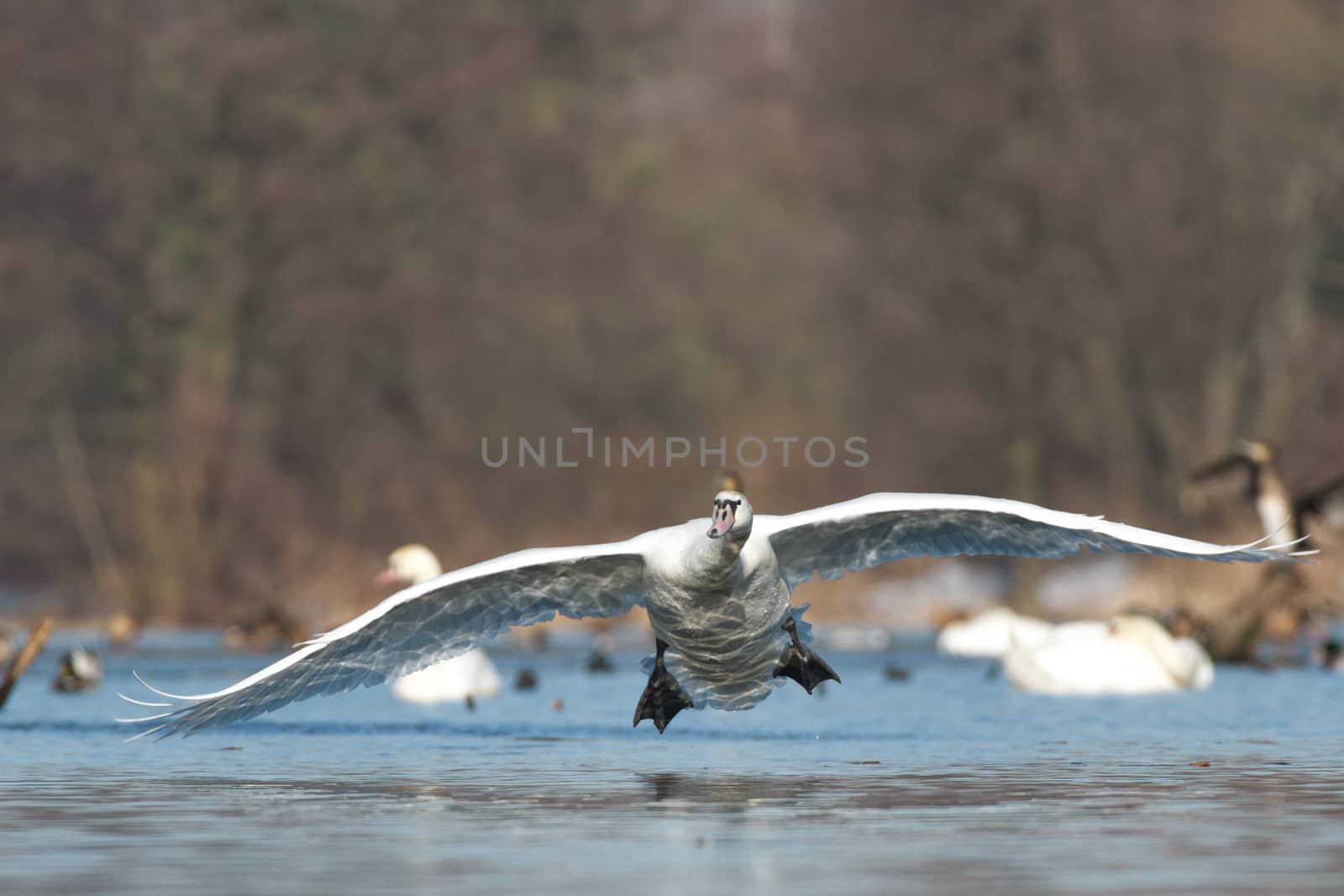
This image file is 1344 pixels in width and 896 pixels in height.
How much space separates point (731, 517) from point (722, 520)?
5cm

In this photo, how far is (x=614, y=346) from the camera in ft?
150

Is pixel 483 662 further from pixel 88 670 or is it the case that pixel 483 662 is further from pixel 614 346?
pixel 614 346

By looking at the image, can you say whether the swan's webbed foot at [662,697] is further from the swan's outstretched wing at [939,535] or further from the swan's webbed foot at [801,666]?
the swan's outstretched wing at [939,535]

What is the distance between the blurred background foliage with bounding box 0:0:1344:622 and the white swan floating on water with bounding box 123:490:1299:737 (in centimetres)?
1958

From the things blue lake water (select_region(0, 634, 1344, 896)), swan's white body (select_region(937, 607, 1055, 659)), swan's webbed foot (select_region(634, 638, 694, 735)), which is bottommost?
blue lake water (select_region(0, 634, 1344, 896))

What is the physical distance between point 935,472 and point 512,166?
9316 millimetres

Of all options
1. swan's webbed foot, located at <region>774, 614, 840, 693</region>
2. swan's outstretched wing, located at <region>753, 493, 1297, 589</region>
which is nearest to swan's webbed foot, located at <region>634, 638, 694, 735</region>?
swan's webbed foot, located at <region>774, 614, 840, 693</region>

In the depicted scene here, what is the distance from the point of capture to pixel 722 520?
12.4 metres

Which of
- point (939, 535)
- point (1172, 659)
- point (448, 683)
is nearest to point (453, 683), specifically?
point (448, 683)

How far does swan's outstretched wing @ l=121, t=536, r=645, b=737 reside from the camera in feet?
44.3

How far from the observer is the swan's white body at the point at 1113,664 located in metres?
20.0

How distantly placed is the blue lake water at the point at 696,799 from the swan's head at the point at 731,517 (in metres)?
1.21

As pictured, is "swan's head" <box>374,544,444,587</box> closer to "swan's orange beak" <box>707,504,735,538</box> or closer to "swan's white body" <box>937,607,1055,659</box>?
"swan's white body" <box>937,607,1055,659</box>

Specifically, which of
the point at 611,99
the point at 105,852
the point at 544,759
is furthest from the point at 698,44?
the point at 105,852
